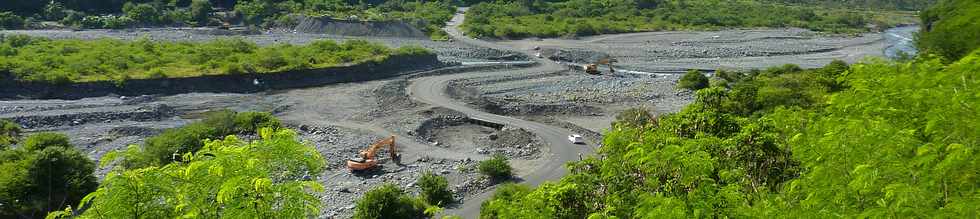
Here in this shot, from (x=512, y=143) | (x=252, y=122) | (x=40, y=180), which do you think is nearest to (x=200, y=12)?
(x=252, y=122)

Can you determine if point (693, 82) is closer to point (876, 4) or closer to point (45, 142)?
point (45, 142)

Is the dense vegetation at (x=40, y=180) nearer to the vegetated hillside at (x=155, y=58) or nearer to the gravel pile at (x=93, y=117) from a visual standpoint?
the gravel pile at (x=93, y=117)

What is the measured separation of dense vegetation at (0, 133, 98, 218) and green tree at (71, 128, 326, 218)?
1897cm

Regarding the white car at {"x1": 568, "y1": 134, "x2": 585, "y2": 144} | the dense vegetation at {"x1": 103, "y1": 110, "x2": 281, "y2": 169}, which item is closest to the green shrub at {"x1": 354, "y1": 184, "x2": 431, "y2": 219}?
the dense vegetation at {"x1": 103, "y1": 110, "x2": 281, "y2": 169}

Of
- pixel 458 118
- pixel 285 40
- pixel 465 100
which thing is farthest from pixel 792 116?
pixel 285 40

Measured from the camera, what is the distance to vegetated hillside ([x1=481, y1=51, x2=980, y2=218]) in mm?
10883

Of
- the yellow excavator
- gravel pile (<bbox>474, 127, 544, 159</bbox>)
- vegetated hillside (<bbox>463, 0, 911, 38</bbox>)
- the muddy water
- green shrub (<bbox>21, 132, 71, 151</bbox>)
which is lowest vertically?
gravel pile (<bbox>474, 127, 544, 159</bbox>)

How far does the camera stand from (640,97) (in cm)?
5731

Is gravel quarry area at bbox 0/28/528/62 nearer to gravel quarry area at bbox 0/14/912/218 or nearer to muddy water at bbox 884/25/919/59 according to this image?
gravel quarry area at bbox 0/14/912/218

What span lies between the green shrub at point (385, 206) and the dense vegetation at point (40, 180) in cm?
1037

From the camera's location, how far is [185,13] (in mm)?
101562

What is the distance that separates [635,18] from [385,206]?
104777 millimetres

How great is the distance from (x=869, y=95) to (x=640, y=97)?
39559mm

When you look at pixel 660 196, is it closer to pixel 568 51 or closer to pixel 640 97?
pixel 640 97
